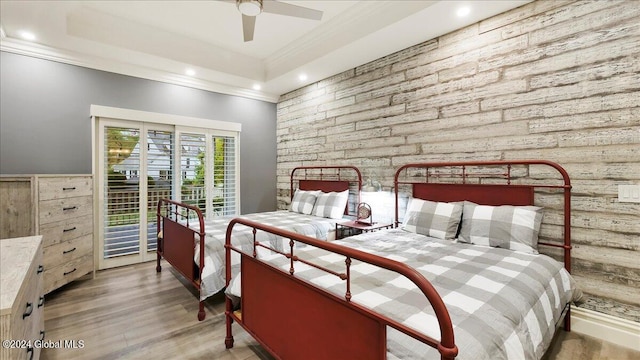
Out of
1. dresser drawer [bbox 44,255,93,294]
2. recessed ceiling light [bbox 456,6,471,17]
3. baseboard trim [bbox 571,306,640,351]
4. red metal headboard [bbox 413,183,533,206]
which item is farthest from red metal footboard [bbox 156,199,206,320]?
baseboard trim [bbox 571,306,640,351]

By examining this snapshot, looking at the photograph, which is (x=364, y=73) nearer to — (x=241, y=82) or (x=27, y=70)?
(x=241, y=82)

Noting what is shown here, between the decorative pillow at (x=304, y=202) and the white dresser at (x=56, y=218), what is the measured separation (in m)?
2.47

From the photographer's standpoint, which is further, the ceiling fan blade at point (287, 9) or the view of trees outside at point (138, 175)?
the view of trees outside at point (138, 175)

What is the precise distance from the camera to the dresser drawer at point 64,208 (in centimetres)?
271

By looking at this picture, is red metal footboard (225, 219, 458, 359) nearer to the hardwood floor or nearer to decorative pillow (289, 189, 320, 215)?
the hardwood floor

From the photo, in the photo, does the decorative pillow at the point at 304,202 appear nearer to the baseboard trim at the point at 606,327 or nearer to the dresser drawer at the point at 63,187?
the dresser drawer at the point at 63,187

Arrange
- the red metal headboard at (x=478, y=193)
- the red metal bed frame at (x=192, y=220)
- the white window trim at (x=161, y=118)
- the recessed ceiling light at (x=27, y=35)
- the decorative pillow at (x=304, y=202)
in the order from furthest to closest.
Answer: the decorative pillow at (x=304, y=202) < the white window trim at (x=161, y=118) < the recessed ceiling light at (x=27, y=35) < the red metal bed frame at (x=192, y=220) < the red metal headboard at (x=478, y=193)

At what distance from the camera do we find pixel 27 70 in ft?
10.3

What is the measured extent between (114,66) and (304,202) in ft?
9.91

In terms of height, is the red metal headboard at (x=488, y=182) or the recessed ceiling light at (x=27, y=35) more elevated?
the recessed ceiling light at (x=27, y=35)

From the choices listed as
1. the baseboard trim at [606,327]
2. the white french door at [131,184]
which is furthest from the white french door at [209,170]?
the baseboard trim at [606,327]

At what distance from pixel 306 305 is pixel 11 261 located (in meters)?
1.43

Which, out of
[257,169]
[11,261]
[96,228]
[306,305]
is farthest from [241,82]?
[306,305]

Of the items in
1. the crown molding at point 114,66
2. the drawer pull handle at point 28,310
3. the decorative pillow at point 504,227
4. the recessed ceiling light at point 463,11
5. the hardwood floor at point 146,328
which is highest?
the recessed ceiling light at point 463,11
